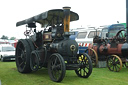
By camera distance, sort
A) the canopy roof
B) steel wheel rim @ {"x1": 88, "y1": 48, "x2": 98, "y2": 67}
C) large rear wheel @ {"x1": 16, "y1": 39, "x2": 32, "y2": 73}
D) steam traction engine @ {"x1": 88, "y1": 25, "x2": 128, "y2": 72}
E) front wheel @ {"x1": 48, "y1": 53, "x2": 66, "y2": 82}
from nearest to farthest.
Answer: front wheel @ {"x1": 48, "y1": 53, "x2": 66, "y2": 82} < the canopy roof < large rear wheel @ {"x1": 16, "y1": 39, "x2": 32, "y2": 73} < steam traction engine @ {"x1": 88, "y1": 25, "x2": 128, "y2": 72} < steel wheel rim @ {"x1": 88, "y1": 48, "x2": 98, "y2": 67}

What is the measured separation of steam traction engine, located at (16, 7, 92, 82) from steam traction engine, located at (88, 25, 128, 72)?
1.92 meters

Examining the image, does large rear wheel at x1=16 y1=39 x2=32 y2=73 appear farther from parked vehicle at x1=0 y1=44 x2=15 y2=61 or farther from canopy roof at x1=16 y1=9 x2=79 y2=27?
parked vehicle at x1=0 y1=44 x2=15 y2=61

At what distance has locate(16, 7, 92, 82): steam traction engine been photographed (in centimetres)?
611

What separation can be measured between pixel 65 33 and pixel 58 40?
451 mm

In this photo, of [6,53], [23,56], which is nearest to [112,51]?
[23,56]

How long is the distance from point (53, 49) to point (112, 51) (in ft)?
11.6

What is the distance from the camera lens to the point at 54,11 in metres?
6.64

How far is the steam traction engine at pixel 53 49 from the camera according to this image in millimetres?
6105

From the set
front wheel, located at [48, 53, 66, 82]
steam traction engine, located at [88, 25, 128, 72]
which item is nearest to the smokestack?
front wheel, located at [48, 53, 66, 82]

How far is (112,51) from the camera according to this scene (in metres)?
8.91

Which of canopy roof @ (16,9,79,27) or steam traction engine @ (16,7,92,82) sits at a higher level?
canopy roof @ (16,9,79,27)

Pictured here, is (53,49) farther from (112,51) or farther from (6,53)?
(6,53)

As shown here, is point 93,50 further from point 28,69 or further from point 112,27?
point 112,27

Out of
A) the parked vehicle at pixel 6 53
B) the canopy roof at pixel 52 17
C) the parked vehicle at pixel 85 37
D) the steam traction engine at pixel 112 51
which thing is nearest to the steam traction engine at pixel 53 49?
the canopy roof at pixel 52 17
